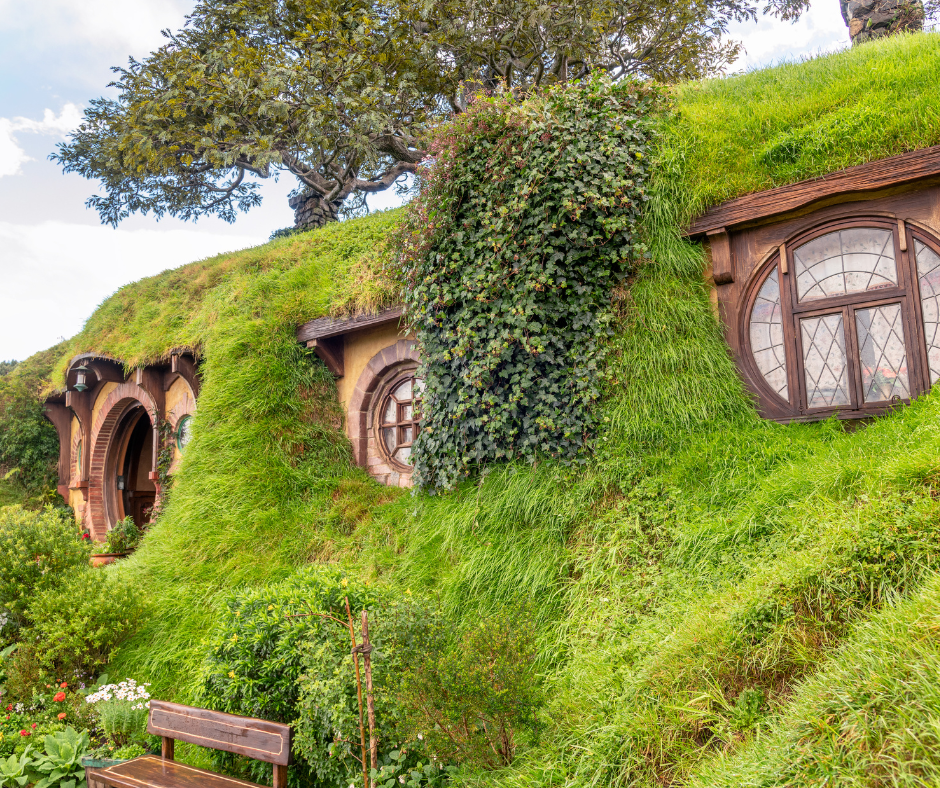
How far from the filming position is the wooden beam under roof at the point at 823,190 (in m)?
5.14

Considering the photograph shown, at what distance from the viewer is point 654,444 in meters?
5.52

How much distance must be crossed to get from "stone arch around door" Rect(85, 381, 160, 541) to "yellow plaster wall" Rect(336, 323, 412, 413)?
5.69m

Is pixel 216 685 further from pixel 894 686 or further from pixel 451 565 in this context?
pixel 894 686

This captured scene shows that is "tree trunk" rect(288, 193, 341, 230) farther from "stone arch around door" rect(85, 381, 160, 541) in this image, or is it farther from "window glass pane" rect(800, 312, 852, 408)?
"window glass pane" rect(800, 312, 852, 408)

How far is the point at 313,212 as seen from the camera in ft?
49.5

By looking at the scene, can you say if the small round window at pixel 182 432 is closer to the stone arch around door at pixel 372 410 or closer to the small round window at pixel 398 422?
the stone arch around door at pixel 372 410

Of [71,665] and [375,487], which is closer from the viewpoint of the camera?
[71,665]

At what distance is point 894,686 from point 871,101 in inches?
201

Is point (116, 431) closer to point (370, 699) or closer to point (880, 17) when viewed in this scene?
point (370, 699)

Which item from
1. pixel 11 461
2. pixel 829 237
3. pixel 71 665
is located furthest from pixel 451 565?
pixel 11 461

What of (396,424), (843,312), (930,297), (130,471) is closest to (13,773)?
(396,424)

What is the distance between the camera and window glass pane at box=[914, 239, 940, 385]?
5.17 metres

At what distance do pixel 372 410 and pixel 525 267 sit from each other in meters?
3.28

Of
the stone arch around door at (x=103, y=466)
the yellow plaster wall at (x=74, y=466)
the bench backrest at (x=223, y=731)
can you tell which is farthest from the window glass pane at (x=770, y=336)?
the yellow plaster wall at (x=74, y=466)
